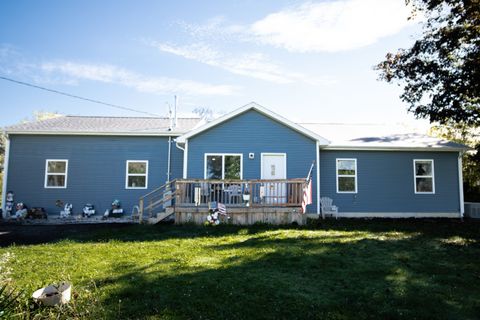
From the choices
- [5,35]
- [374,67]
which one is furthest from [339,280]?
[5,35]

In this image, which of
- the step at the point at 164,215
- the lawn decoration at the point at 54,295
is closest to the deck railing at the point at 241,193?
the step at the point at 164,215

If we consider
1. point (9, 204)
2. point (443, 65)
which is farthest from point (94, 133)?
point (443, 65)

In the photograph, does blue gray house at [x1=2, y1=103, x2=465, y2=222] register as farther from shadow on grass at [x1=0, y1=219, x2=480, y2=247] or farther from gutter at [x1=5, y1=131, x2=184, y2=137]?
shadow on grass at [x1=0, y1=219, x2=480, y2=247]

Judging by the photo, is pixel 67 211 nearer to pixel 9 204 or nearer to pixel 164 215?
pixel 9 204

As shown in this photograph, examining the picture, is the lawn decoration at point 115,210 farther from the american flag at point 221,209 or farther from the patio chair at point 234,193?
the american flag at point 221,209

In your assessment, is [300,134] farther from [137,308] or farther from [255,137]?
[137,308]

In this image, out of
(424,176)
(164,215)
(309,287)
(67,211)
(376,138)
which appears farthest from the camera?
(376,138)

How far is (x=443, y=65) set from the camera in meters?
12.8

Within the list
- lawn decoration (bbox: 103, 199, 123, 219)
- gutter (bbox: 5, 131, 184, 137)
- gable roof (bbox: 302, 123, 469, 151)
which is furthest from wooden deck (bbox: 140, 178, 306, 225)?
gable roof (bbox: 302, 123, 469, 151)

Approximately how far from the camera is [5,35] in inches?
584

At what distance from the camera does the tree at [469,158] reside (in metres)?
15.6

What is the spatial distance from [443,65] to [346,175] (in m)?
5.95

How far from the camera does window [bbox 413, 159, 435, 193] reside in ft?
47.5

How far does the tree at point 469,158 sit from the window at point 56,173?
18230mm
